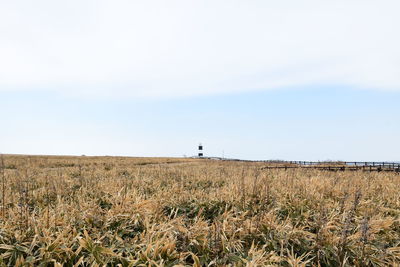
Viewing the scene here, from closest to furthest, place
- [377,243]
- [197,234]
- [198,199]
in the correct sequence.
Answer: [197,234] < [377,243] < [198,199]

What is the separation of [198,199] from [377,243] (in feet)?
12.5

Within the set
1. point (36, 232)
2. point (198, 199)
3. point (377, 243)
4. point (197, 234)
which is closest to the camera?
point (36, 232)

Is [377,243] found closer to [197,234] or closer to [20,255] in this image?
[197,234]

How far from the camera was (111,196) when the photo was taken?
270 inches

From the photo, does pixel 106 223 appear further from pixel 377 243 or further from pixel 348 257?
pixel 377 243

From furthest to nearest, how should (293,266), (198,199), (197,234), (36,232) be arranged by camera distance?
(198,199) < (197,234) < (36,232) < (293,266)

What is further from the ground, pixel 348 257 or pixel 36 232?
pixel 36 232

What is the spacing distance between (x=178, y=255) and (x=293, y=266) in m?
1.62

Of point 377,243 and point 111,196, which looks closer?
point 377,243

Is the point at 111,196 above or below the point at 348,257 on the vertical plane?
above

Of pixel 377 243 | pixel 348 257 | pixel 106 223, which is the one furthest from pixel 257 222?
pixel 106 223

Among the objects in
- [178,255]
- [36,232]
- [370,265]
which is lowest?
[370,265]

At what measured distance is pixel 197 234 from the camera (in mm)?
4434

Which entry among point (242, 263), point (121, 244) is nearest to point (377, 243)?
point (242, 263)
